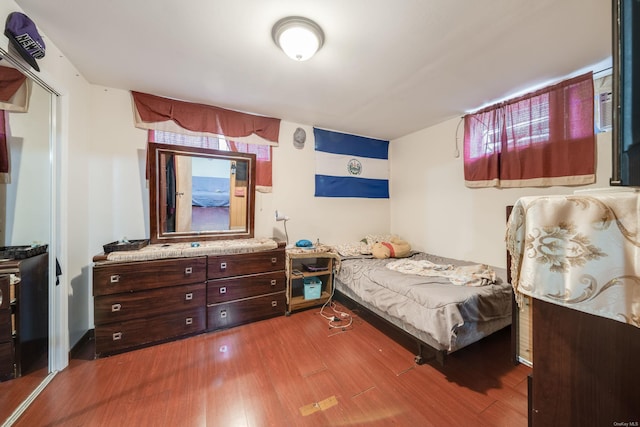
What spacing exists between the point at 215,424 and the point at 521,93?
374 centimetres

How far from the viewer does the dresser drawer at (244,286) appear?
7.18ft

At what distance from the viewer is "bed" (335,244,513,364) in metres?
1.61

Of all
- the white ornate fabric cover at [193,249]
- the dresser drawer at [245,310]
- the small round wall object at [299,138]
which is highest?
the small round wall object at [299,138]

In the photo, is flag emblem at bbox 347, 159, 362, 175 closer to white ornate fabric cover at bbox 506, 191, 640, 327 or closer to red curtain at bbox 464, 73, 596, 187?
red curtain at bbox 464, 73, 596, 187

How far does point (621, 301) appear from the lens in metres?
0.55

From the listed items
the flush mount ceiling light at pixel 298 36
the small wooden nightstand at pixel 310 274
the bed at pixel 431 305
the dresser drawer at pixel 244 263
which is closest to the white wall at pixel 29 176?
the dresser drawer at pixel 244 263

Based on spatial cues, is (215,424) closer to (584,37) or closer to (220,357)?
(220,357)

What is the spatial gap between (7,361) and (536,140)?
4.56m

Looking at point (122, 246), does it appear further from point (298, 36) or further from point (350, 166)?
point (350, 166)

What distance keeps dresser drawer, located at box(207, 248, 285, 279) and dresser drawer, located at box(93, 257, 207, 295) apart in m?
0.09

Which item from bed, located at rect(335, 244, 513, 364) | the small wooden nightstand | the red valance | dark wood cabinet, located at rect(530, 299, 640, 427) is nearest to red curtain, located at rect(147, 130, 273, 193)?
the red valance

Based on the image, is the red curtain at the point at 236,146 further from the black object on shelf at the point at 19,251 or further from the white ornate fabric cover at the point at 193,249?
the black object on shelf at the point at 19,251

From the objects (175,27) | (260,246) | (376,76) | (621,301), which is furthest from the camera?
(260,246)

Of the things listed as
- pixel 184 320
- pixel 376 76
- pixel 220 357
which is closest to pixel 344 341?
pixel 220 357
